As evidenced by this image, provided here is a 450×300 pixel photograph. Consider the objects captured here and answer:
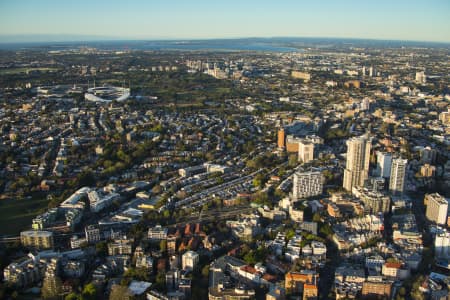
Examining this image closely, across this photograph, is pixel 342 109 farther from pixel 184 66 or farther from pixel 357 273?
pixel 184 66

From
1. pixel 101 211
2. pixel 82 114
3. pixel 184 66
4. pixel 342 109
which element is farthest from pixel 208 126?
pixel 184 66

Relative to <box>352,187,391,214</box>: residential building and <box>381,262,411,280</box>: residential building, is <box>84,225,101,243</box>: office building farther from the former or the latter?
<box>352,187,391,214</box>: residential building

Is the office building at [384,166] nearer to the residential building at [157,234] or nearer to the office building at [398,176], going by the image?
the office building at [398,176]

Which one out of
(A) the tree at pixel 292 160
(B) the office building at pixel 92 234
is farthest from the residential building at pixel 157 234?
(A) the tree at pixel 292 160

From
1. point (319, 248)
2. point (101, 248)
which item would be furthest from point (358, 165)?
point (101, 248)

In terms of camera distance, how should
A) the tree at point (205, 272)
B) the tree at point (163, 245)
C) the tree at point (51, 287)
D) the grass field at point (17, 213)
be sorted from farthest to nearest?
the grass field at point (17, 213) < the tree at point (163, 245) < the tree at point (205, 272) < the tree at point (51, 287)

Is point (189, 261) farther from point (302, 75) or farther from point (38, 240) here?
point (302, 75)
